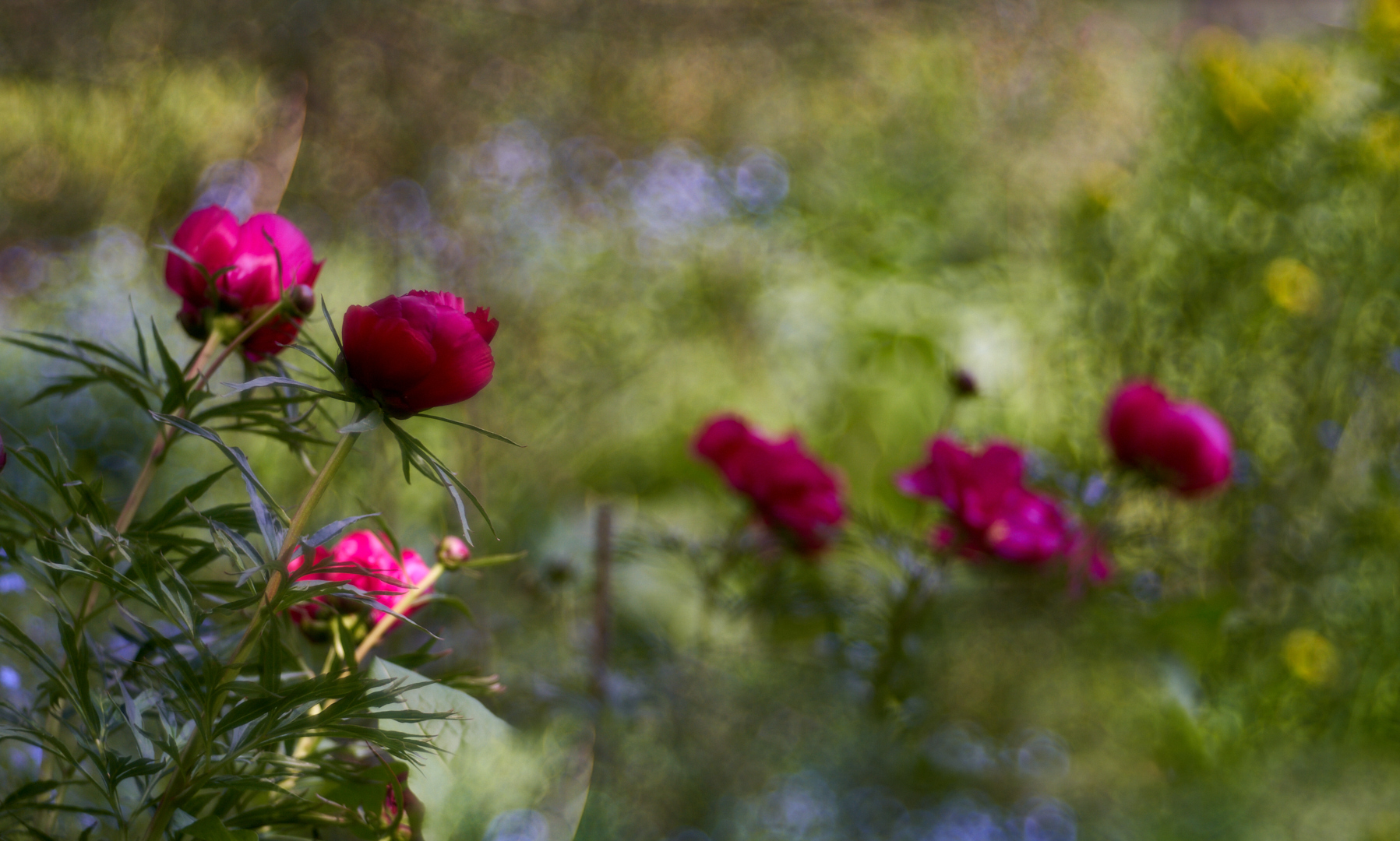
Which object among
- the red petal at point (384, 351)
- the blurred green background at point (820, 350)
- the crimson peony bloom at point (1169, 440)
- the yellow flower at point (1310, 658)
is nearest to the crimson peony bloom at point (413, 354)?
the red petal at point (384, 351)

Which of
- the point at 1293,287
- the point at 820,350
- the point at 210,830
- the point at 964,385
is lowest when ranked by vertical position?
the point at 820,350

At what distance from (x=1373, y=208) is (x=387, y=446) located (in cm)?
126

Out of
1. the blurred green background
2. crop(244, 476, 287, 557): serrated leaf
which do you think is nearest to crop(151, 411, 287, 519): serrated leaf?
crop(244, 476, 287, 557): serrated leaf

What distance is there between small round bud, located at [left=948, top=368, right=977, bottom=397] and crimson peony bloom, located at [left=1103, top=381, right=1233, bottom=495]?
16 centimetres

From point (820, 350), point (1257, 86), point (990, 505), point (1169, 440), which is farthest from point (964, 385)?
point (820, 350)

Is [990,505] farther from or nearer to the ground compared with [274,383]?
nearer to the ground

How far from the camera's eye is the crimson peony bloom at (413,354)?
10.7 inches

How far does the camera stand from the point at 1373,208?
1.18 metres

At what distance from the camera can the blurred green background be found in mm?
817

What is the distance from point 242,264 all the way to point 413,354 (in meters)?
0.12

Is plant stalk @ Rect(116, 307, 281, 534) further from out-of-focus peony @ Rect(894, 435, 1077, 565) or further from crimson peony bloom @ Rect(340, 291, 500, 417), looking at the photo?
out-of-focus peony @ Rect(894, 435, 1077, 565)

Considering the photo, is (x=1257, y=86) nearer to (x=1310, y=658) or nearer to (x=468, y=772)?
(x=1310, y=658)

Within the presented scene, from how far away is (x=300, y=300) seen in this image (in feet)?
0.99

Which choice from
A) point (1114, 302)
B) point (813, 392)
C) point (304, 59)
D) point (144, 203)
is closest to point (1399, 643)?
point (1114, 302)
